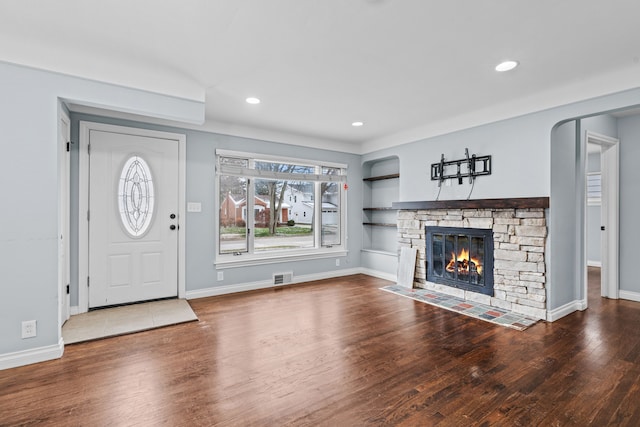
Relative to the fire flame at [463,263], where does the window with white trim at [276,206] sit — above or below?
above

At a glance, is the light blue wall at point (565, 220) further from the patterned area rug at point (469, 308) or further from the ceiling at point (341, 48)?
the ceiling at point (341, 48)

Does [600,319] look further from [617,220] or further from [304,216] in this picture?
[304,216]

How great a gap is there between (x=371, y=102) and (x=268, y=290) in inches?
120

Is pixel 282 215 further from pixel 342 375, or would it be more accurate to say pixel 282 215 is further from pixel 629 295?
pixel 629 295

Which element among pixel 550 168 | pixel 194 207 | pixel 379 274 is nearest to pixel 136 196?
pixel 194 207

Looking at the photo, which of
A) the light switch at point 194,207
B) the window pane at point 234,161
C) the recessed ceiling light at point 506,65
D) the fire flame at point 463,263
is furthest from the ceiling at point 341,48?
the fire flame at point 463,263

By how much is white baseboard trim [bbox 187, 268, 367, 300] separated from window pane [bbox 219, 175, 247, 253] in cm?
54

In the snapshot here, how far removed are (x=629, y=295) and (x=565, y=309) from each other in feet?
4.77

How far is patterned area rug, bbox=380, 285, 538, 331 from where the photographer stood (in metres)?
3.40

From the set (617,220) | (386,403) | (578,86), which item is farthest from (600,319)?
(386,403)

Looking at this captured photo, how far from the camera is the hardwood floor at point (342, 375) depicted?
1.89 metres

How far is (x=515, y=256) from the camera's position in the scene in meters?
3.71

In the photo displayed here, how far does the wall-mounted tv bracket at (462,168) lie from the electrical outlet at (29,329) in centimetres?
473

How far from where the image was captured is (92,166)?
3689 millimetres
